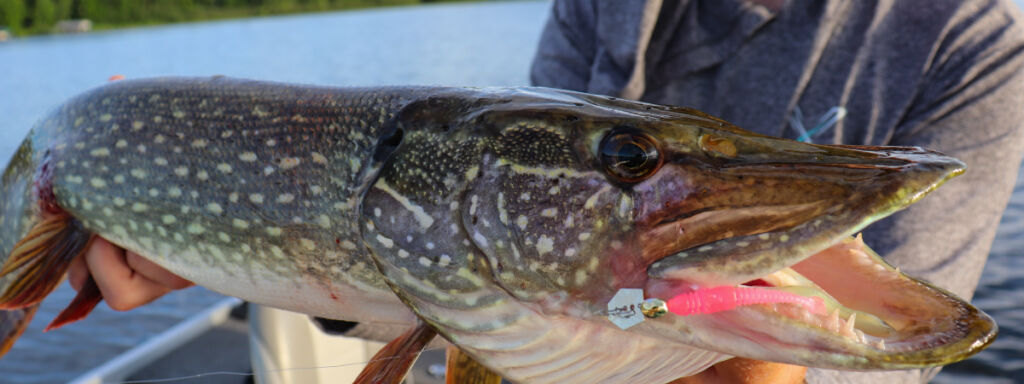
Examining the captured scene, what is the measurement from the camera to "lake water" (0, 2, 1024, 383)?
4719mm

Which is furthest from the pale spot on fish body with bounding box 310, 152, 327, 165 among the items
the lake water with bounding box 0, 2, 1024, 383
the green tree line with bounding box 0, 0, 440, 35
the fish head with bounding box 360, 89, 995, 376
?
the green tree line with bounding box 0, 0, 440, 35

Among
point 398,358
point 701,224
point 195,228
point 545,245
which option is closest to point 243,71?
point 195,228

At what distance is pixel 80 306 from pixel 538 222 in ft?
3.67

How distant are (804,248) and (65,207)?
1.34 meters

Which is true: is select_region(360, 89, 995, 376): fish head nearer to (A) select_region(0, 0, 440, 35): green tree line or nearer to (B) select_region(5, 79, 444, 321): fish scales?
(B) select_region(5, 79, 444, 321): fish scales

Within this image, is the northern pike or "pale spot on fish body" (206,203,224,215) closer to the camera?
the northern pike

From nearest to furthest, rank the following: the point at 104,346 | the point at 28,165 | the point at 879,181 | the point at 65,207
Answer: the point at 879,181 < the point at 65,207 < the point at 28,165 < the point at 104,346

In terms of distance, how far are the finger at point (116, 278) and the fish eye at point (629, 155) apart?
3.60 ft

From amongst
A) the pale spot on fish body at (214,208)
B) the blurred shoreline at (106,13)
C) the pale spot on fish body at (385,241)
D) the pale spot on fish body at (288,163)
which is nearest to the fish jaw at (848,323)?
the pale spot on fish body at (385,241)

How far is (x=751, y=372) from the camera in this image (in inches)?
39.0

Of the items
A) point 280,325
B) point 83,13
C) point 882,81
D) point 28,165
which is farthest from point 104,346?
point 83,13

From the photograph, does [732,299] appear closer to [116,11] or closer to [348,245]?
[348,245]

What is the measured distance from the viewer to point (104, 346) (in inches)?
198

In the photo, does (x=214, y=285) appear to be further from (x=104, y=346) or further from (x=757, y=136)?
(x=104, y=346)
